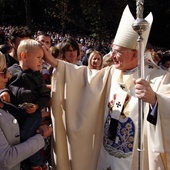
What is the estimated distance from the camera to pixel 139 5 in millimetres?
2070

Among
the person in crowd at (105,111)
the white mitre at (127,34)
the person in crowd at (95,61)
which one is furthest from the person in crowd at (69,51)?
the white mitre at (127,34)

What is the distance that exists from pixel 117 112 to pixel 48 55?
0.75 meters

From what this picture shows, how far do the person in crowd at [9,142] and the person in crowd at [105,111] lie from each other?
68 centimetres

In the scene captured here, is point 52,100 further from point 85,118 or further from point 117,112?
point 117,112

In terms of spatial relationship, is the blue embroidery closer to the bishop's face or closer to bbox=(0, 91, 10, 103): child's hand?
the bishop's face

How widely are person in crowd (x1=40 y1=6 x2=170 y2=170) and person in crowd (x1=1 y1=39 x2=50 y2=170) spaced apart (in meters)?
0.24

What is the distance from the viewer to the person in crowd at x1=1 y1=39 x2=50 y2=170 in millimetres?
2537

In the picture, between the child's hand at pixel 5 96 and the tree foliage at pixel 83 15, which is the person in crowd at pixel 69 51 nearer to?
the child's hand at pixel 5 96

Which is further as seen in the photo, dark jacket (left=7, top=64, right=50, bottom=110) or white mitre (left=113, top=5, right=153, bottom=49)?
white mitre (left=113, top=5, right=153, bottom=49)

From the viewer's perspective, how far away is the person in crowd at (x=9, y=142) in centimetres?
212

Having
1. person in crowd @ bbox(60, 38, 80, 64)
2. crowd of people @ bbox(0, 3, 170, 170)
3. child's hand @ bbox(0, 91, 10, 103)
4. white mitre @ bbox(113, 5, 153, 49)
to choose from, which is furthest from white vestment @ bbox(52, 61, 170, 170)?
person in crowd @ bbox(60, 38, 80, 64)

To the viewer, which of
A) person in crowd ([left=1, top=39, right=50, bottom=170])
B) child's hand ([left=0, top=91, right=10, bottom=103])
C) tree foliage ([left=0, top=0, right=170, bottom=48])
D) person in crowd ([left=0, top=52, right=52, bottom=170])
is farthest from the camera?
tree foliage ([left=0, top=0, right=170, bottom=48])

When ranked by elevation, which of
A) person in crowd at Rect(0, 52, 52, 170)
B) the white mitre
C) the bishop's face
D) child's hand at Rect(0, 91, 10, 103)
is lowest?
person in crowd at Rect(0, 52, 52, 170)

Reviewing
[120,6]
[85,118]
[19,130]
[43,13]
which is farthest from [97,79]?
[43,13]
